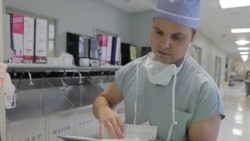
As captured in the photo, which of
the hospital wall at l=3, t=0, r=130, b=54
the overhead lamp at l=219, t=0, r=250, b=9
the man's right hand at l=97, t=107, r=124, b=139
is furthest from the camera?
the overhead lamp at l=219, t=0, r=250, b=9

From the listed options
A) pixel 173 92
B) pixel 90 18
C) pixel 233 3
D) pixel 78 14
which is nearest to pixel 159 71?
pixel 173 92

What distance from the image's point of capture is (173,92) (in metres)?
0.79

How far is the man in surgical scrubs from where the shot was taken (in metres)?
0.71

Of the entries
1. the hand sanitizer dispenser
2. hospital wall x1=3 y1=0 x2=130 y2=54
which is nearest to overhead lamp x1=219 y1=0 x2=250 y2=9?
hospital wall x1=3 y1=0 x2=130 y2=54

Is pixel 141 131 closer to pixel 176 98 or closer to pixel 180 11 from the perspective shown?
pixel 176 98

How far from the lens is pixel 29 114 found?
5.13 feet

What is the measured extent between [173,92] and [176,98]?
3cm

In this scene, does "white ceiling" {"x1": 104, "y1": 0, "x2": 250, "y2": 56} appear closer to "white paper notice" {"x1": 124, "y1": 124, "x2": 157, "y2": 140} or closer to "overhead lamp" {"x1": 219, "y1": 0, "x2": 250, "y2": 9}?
"overhead lamp" {"x1": 219, "y1": 0, "x2": 250, "y2": 9}

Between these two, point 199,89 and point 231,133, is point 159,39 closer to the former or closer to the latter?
point 199,89

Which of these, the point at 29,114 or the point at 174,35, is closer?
the point at 174,35

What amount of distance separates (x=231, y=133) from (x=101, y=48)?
277 cm

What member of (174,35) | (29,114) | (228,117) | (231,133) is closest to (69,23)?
(29,114)

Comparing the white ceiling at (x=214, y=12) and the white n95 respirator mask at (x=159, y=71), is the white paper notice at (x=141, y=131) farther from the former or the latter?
the white ceiling at (x=214, y=12)

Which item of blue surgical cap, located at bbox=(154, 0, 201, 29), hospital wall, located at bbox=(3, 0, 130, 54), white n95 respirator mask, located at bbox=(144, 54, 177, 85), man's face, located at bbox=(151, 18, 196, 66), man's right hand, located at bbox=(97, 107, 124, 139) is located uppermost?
hospital wall, located at bbox=(3, 0, 130, 54)
